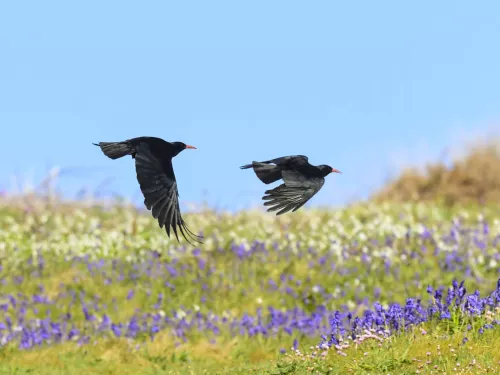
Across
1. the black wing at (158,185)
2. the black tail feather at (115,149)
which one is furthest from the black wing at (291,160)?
the black tail feather at (115,149)

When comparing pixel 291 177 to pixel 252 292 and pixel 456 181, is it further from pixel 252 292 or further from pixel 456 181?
pixel 456 181

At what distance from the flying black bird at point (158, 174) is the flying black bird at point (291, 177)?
0.52 m

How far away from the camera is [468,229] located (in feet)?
45.8

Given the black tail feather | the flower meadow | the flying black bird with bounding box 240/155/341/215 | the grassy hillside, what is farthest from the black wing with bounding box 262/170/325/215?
the grassy hillside

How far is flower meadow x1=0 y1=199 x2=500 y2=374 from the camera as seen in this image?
6793 mm

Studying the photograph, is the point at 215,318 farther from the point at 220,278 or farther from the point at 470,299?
the point at 470,299

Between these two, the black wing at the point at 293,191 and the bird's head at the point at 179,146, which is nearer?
the black wing at the point at 293,191

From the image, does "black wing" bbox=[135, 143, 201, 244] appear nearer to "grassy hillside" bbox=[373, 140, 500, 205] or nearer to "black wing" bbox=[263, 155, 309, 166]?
"black wing" bbox=[263, 155, 309, 166]

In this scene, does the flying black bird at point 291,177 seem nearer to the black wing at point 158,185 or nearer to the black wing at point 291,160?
the black wing at point 291,160

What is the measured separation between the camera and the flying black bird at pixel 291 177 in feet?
16.2

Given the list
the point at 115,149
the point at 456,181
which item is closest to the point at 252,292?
the point at 115,149

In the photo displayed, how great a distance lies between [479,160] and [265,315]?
10.7 metres

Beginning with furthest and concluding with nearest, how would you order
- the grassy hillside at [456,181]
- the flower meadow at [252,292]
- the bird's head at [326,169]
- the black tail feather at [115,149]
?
the grassy hillside at [456,181] → the flower meadow at [252,292] → the black tail feather at [115,149] → the bird's head at [326,169]

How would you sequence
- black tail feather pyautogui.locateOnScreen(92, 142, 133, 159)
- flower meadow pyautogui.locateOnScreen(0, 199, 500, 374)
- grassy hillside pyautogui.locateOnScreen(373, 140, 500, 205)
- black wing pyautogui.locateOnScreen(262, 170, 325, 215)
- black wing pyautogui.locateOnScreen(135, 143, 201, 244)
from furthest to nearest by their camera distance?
1. grassy hillside pyautogui.locateOnScreen(373, 140, 500, 205)
2. flower meadow pyautogui.locateOnScreen(0, 199, 500, 374)
3. black tail feather pyautogui.locateOnScreen(92, 142, 133, 159)
4. black wing pyautogui.locateOnScreen(135, 143, 201, 244)
5. black wing pyautogui.locateOnScreen(262, 170, 325, 215)
